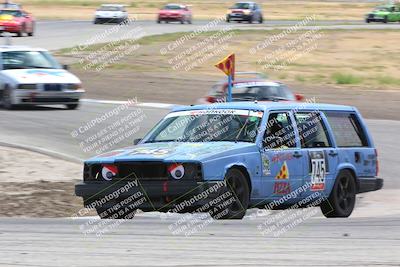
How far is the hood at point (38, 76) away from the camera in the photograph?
24.7 metres

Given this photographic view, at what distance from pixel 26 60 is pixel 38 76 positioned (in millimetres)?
1028

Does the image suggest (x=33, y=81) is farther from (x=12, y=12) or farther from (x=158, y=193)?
(x=12, y=12)

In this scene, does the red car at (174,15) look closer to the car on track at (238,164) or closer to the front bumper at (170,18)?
the front bumper at (170,18)

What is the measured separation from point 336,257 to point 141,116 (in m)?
17.1

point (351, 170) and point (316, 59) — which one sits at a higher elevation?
point (351, 170)

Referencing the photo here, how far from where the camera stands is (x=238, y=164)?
1134 cm

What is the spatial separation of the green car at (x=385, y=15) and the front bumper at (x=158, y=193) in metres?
64.5

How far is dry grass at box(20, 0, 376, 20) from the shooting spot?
280 feet

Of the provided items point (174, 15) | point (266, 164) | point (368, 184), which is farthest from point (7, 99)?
point (174, 15)

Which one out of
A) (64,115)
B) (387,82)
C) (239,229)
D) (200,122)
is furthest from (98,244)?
(387,82)

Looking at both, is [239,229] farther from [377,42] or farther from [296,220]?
[377,42]

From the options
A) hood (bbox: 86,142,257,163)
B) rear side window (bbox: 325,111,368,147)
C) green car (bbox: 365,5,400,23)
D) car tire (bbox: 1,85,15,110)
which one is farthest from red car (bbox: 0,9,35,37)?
hood (bbox: 86,142,257,163)

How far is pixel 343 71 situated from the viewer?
41.8 meters

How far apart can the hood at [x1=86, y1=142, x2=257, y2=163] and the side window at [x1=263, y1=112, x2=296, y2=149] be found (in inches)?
15.2
